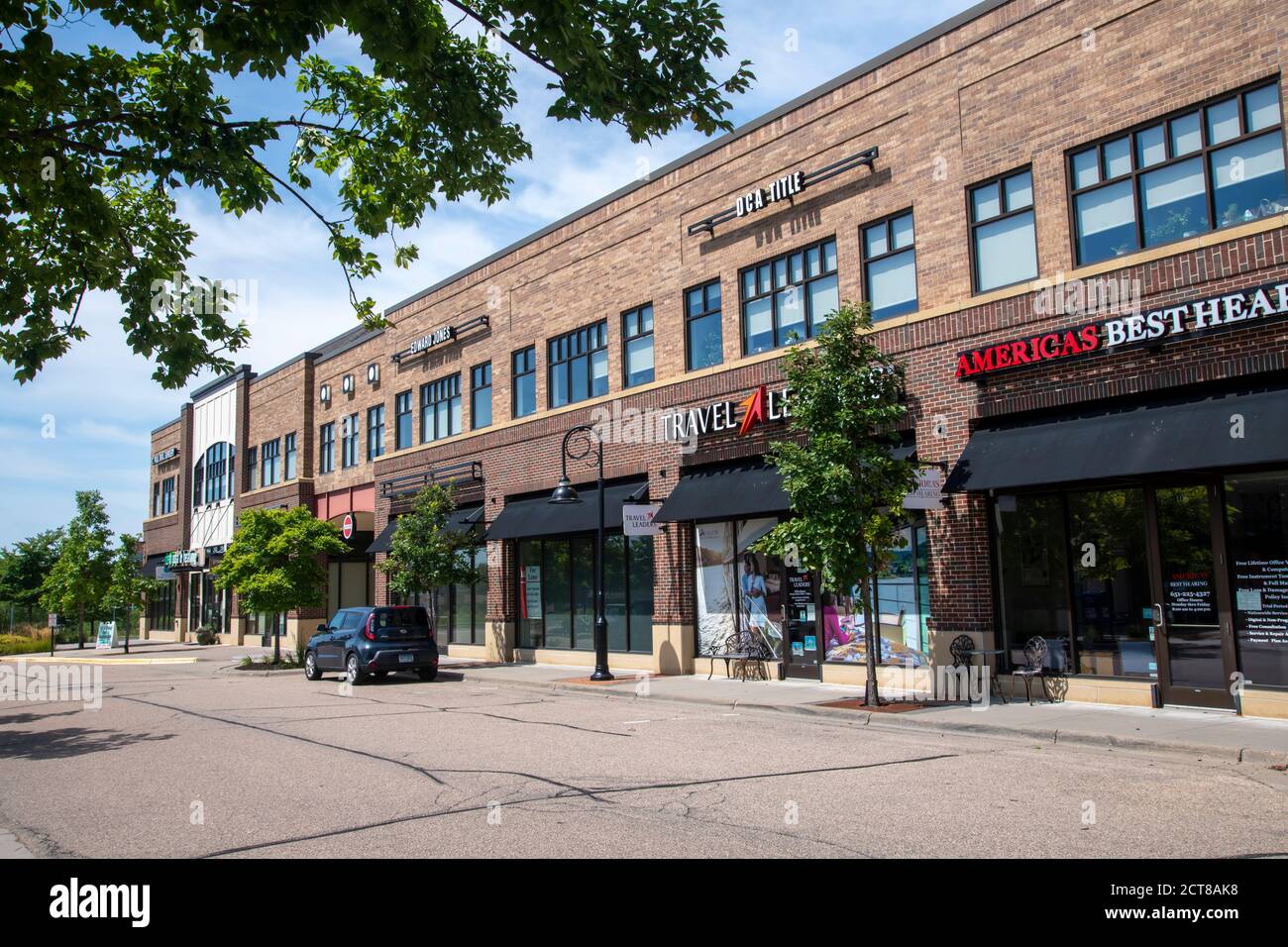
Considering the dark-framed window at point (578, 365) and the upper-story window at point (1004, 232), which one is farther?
the dark-framed window at point (578, 365)

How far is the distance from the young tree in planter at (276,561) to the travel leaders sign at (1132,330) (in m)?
19.9

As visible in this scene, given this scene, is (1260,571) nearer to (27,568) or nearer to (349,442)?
(349,442)

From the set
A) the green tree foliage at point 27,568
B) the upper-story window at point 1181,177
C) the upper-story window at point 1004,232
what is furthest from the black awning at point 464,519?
the green tree foliage at point 27,568

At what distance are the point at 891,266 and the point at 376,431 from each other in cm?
2222

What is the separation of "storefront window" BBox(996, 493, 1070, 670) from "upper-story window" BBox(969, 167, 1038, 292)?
3.51 m

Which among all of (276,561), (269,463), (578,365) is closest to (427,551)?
(276,561)

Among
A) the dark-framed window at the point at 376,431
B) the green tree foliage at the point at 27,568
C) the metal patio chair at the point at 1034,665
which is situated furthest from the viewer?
the green tree foliage at the point at 27,568

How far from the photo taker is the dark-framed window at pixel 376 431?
113 ft

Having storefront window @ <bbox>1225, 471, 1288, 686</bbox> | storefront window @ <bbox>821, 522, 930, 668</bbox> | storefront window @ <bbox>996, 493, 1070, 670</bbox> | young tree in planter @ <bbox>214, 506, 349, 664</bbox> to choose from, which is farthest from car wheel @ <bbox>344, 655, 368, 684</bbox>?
storefront window @ <bbox>1225, 471, 1288, 686</bbox>

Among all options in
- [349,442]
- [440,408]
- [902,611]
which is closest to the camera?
[902,611]

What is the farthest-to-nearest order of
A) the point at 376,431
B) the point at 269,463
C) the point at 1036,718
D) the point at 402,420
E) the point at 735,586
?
the point at 269,463
the point at 376,431
the point at 402,420
the point at 735,586
the point at 1036,718

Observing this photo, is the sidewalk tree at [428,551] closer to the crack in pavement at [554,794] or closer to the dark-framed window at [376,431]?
the dark-framed window at [376,431]

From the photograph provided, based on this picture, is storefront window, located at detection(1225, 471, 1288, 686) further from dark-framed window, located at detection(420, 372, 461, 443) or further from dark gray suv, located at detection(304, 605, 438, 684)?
dark-framed window, located at detection(420, 372, 461, 443)

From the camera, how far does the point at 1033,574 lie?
49.6ft
